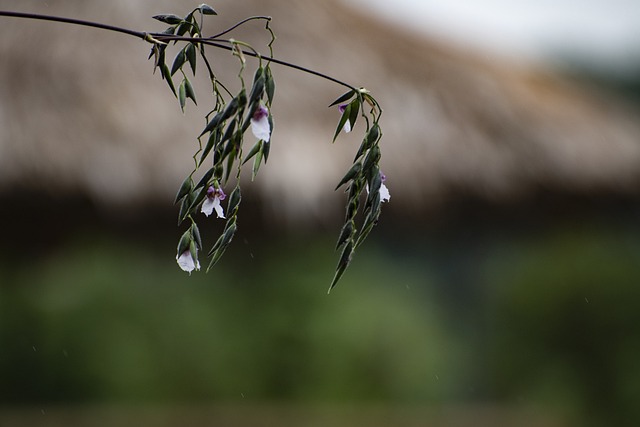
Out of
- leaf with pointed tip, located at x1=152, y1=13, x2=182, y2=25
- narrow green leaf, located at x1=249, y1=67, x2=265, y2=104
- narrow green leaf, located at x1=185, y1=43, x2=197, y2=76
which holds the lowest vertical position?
narrow green leaf, located at x1=185, y1=43, x2=197, y2=76

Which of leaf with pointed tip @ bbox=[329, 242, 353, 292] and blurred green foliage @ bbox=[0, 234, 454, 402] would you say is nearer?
leaf with pointed tip @ bbox=[329, 242, 353, 292]

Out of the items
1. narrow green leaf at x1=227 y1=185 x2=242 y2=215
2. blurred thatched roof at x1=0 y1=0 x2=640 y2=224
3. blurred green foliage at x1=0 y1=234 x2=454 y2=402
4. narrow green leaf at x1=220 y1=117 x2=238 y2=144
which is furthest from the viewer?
blurred green foliage at x1=0 y1=234 x2=454 y2=402

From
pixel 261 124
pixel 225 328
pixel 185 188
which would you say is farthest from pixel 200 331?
pixel 261 124

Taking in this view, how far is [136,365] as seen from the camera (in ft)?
16.0

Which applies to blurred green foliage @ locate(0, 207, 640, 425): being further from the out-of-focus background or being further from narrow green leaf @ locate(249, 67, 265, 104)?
narrow green leaf @ locate(249, 67, 265, 104)

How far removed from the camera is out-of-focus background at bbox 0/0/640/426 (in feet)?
14.5

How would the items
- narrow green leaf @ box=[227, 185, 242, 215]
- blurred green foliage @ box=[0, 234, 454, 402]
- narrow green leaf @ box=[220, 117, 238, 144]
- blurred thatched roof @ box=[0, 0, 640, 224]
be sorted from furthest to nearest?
blurred green foliage @ box=[0, 234, 454, 402], blurred thatched roof @ box=[0, 0, 640, 224], narrow green leaf @ box=[227, 185, 242, 215], narrow green leaf @ box=[220, 117, 238, 144]

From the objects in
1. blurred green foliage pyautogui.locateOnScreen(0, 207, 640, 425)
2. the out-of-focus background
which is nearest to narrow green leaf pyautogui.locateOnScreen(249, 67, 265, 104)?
the out-of-focus background

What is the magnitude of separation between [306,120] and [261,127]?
12.1 ft

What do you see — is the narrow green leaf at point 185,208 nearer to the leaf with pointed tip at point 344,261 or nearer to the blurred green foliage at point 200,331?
the leaf with pointed tip at point 344,261

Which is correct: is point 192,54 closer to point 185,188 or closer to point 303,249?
point 185,188

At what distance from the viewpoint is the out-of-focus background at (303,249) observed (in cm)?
443

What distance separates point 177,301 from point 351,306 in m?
0.82

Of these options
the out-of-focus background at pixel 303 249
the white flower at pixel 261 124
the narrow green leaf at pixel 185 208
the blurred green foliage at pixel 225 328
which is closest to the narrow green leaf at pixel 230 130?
the white flower at pixel 261 124
